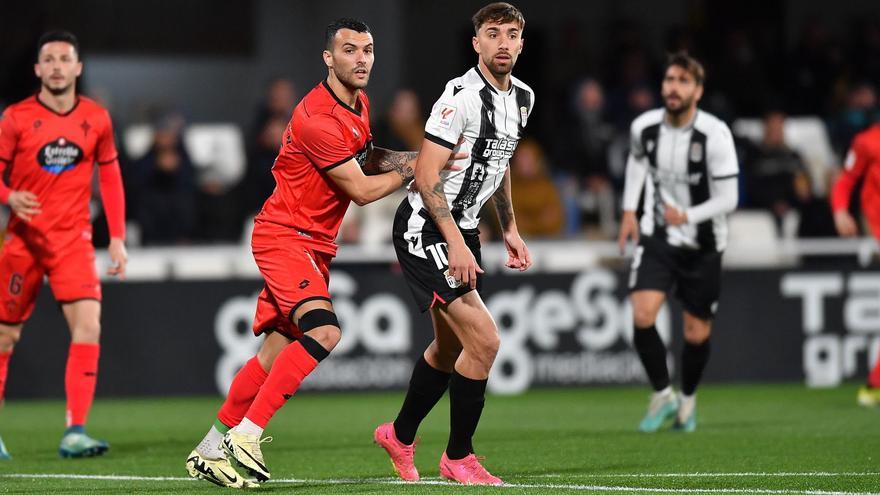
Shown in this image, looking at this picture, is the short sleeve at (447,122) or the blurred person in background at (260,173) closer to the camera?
the short sleeve at (447,122)

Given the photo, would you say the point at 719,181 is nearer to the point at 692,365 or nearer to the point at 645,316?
the point at 645,316

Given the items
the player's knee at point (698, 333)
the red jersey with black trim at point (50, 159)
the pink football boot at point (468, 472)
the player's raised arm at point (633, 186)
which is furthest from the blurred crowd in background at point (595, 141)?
the pink football boot at point (468, 472)

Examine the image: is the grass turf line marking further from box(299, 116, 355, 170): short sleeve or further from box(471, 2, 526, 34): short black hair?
box(471, 2, 526, 34): short black hair

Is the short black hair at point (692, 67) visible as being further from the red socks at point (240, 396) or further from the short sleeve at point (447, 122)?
the red socks at point (240, 396)

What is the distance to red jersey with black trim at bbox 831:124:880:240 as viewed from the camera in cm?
1148

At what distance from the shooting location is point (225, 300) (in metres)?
13.4

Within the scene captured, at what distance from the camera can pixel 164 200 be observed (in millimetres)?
14484

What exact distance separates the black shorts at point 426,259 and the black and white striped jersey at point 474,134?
2 centimetres

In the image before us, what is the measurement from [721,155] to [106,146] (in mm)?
3866

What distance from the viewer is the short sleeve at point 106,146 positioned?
8.98m

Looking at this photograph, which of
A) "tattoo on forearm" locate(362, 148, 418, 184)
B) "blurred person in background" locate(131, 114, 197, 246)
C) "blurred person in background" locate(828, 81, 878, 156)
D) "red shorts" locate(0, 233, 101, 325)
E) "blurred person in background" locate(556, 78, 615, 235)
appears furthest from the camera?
"blurred person in background" locate(828, 81, 878, 156)

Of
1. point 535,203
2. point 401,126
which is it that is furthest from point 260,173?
point 535,203

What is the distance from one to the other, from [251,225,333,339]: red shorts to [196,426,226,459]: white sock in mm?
616

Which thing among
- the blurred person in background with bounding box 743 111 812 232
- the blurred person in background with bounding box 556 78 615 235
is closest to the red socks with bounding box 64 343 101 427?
the blurred person in background with bounding box 556 78 615 235
